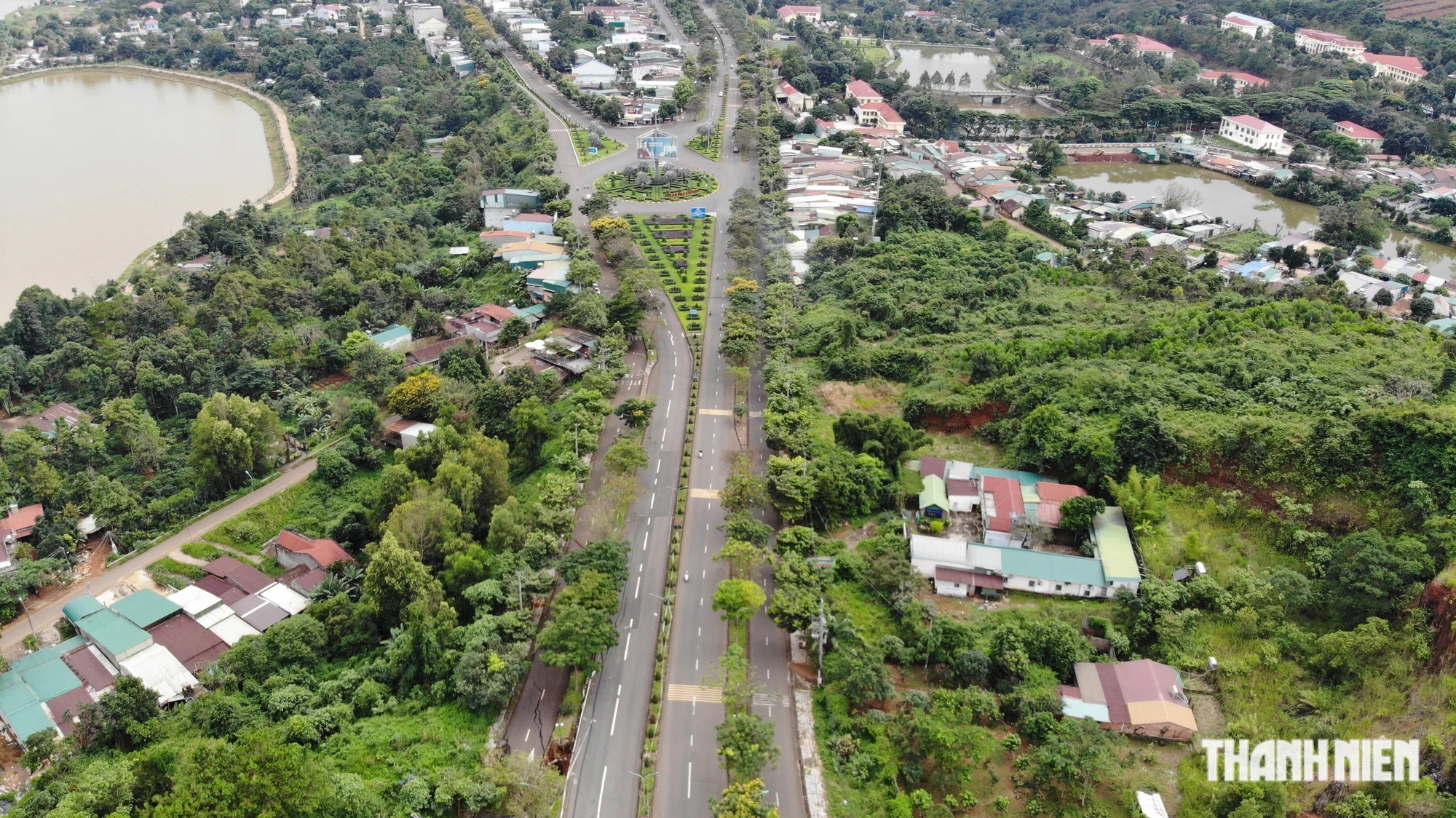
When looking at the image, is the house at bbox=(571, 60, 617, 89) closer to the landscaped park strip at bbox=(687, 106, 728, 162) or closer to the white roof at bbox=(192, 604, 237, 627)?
the landscaped park strip at bbox=(687, 106, 728, 162)

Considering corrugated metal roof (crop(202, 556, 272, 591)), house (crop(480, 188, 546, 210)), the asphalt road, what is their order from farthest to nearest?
house (crop(480, 188, 546, 210))
corrugated metal roof (crop(202, 556, 272, 591))
the asphalt road

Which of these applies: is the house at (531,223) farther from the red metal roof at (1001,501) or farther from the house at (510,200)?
the red metal roof at (1001,501)

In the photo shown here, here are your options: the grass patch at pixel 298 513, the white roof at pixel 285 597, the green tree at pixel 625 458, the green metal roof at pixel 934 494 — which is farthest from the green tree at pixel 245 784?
the green metal roof at pixel 934 494

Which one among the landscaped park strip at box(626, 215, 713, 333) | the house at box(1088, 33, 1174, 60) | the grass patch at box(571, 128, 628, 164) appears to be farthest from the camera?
the house at box(1088, 33, 1174, 60)

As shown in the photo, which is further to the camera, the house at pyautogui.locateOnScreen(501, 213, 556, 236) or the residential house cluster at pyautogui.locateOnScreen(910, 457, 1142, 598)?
the house at pyautogui.locateOnScreen(501, 213, 556, 236)

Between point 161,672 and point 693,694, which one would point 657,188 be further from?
point 161,672

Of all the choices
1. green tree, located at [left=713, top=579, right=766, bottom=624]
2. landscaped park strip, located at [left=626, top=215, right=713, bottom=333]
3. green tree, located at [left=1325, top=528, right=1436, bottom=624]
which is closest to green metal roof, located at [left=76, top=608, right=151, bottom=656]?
green tree, located at [left=713, top=579, right=766, bottom=624]

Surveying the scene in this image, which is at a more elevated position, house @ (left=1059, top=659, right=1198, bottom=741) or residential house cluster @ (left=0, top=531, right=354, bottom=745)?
house @ (left=1059, top=659, right=1198, bottom=741)

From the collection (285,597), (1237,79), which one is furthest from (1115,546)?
(1237,79)
